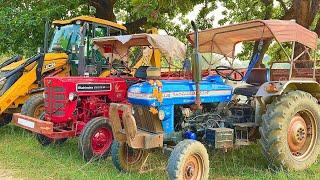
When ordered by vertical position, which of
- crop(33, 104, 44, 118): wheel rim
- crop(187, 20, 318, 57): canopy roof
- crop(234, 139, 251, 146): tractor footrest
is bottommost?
crop(234, 139, 251, 146): tractor footrest

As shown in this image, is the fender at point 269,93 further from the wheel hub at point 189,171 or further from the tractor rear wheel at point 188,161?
the wheel hub at point 189,171

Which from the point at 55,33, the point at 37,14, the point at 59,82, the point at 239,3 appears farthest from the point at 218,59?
the point at 239,3

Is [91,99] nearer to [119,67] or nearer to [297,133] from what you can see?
[119,67]

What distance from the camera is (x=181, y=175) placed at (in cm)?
534

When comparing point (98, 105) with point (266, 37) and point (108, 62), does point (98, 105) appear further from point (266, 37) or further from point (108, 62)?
point (266, 37)

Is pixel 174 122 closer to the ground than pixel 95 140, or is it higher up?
higher up

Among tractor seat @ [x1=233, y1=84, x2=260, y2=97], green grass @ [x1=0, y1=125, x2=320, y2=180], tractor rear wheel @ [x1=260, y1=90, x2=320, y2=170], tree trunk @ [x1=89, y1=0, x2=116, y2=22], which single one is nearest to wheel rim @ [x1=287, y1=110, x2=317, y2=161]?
tractor rear wheel @ [x1=260, y1=90, x2=320, y2=170]

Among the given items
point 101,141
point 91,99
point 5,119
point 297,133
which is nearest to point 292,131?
point 297,133

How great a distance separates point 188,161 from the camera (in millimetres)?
5504

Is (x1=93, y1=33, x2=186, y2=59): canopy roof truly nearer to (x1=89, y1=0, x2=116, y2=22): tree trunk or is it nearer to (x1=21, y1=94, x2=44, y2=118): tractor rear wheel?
(x1=21, y1=94, x2=44, y2=118): tractor rear wheel

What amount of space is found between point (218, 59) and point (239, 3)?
857cm

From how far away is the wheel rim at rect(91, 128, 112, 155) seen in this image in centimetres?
733

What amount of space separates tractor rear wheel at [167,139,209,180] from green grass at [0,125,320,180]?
0.79 m

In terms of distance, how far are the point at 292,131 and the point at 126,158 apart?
2.52 metres
